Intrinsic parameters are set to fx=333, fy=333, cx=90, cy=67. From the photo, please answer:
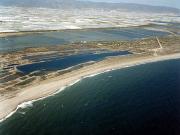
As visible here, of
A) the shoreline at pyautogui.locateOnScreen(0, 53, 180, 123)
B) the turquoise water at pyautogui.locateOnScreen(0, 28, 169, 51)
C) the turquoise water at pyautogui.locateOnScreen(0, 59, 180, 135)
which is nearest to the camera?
the turquoise water at pyautogui.locateOnScreen(0, 59, 180, 135)

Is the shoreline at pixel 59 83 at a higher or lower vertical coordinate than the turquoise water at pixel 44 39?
higher

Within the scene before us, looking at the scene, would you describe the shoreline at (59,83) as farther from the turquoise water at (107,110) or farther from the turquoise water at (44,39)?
the turquoise water at (44,39)

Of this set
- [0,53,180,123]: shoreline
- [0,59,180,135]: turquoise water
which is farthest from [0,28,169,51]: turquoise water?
[0,59,180,135]: turquoise water

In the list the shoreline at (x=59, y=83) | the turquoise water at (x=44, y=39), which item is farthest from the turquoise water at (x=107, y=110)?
the turquoise water at (x=44, y=39)

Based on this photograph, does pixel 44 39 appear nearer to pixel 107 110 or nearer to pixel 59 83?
pixel 59 83

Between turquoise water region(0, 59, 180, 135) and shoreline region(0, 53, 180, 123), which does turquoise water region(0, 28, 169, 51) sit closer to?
shoreline region(0, 53, 180, 123)

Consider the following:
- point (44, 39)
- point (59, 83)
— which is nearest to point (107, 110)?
point (59, 83)
